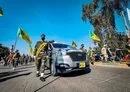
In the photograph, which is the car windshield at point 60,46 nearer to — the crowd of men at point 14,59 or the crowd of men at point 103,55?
the crowd of men at point 103,55

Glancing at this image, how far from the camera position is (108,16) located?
34.4m

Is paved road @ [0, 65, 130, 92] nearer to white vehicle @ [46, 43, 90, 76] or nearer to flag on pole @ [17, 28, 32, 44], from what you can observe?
white vehicle @ [46, 43, 90, 76]

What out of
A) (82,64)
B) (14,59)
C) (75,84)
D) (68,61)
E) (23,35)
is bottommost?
(75,84)

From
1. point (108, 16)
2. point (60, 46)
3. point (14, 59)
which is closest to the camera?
point (60, 46)

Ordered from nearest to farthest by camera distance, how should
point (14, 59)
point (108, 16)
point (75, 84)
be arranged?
point (75, 84)
point (14, 59)
point (108, 16)

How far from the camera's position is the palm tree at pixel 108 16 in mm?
34178

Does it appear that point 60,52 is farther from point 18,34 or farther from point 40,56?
point 18,34

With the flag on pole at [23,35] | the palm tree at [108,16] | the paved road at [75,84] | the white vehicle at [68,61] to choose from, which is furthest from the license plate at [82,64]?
the palm tree at [108,16]

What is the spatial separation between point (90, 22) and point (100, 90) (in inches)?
1230

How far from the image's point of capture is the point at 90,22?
125 ft

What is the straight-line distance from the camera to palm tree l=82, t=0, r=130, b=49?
1346 inches

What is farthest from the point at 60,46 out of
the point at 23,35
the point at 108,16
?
the point at 108,16

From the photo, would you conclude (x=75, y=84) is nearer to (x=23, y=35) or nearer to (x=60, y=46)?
(x=60, y=46)

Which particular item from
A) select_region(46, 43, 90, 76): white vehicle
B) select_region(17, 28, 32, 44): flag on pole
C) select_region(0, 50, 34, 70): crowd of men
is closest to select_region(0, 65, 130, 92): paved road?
select_region(46, 43, 90, 76): white vehicle
